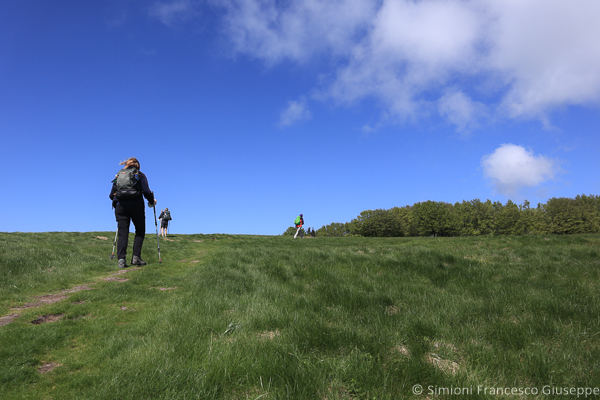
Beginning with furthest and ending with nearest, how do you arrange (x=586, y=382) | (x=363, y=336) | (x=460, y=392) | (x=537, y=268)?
(x=537, y=268), (x=363, y=336), (x=586, y=382), (x=460, y=392)

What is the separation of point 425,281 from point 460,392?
4804 mm

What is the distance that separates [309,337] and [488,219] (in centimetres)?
11928

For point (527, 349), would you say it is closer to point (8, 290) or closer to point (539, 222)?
point (8, 290)

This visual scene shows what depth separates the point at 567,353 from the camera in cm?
332

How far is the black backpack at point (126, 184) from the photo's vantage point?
9.53 meters

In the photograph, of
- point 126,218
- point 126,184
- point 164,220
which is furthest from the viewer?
point 164,220

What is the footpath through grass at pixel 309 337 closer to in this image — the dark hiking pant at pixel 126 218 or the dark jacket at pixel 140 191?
the dark hiking pant at pixel 126 218

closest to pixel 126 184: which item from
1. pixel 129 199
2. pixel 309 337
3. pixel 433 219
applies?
pixel 129 199

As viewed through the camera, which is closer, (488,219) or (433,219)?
(433,219)

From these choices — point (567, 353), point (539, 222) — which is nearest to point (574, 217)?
point (539, 222)

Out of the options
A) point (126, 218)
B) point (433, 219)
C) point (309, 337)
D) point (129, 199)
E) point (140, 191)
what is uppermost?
point (433, 219)

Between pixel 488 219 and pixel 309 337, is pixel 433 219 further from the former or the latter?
pixel 309 337

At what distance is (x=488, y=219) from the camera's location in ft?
334

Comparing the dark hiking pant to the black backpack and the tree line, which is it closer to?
the black backpack
